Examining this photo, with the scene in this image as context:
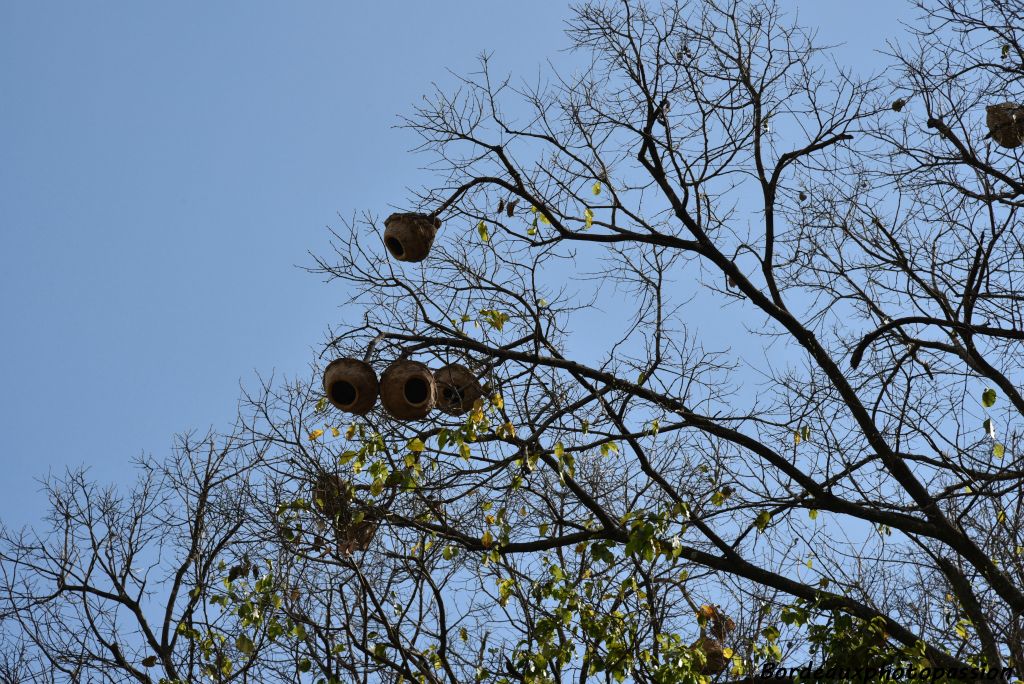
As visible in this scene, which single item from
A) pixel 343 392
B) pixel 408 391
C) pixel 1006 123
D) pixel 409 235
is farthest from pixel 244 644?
pixel 1006 123

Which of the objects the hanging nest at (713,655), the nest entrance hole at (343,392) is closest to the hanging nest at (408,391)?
the nest entrance hole at (343,392)

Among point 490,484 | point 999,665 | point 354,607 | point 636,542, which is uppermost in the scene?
point 490,484

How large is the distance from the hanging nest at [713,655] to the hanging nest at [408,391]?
2.09 metres

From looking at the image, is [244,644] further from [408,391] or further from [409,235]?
[409,235]

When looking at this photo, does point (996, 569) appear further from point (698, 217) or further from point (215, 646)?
point (215, 646)

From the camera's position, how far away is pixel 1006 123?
676 centimetres

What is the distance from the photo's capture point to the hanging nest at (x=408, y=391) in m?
6.03

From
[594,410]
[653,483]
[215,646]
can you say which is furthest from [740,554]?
[215,646]

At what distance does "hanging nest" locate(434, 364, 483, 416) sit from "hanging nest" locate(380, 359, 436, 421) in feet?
0.59

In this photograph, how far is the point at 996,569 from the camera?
21.4ft

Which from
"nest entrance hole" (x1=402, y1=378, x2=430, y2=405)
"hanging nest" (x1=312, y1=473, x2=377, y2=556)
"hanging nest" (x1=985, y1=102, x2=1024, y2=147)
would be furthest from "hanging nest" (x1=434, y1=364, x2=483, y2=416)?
"hanging nest" (x1=985, y1=102, x2=1024, y2=147)

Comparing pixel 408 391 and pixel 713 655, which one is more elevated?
pixel 408 391

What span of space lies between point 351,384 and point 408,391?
0.30 meters

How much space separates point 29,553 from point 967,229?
24.3ft
